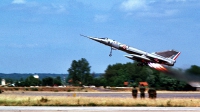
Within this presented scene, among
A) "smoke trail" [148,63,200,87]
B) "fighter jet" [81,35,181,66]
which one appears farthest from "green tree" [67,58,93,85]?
"smoke trail" [148,63,200,87]

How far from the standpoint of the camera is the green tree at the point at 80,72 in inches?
3797

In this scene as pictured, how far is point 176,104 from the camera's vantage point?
3359 centimetres

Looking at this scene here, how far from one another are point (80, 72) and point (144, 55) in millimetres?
50137

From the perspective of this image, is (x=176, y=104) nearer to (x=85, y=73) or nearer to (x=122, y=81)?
(x=122, y=81)

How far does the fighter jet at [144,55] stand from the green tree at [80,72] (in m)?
47.5

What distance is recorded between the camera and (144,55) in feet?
156

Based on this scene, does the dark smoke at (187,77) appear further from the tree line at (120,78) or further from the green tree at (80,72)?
the green tree at (80,72)

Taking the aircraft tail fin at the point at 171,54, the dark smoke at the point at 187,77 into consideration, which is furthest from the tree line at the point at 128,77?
the dark smoke at the point at 187,77

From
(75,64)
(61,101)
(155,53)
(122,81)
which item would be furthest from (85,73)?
(61,101)

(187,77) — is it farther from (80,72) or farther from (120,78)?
(80,72)

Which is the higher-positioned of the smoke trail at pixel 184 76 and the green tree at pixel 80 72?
the green tree at pixel 80 72

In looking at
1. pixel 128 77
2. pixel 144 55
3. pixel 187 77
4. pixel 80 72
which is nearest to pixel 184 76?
pixel 187 77

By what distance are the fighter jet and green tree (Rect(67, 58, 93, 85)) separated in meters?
47.5

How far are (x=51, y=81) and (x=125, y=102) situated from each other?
212 feet
